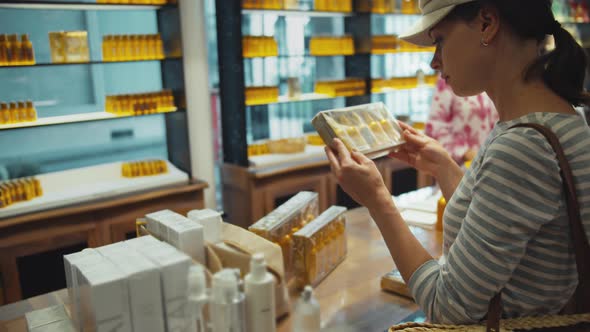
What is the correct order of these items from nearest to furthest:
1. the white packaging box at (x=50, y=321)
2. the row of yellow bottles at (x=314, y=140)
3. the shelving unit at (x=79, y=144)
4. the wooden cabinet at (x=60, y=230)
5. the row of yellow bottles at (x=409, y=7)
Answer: the white packaging box at (x=50, y=321) → the wooden cabinet at (x=60, y=230) → the shelving unit at (x=79, y=144) → the row of yellow bottles at (x=314, y=140) → the row of yellow bottles at (x=409, y=7)

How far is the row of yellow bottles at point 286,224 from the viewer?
4.96 feet

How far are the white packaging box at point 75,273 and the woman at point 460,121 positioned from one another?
2.79m

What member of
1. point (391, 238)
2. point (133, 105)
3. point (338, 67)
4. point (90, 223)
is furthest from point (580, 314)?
point (338, 67)

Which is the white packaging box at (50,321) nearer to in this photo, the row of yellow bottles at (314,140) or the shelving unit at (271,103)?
the shelving unit at (271,103)

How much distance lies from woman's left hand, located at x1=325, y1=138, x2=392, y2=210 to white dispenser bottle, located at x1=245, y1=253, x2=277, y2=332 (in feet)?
1.24

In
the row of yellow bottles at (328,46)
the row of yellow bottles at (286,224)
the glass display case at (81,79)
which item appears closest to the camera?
the row of yellow bottles at (286,224)

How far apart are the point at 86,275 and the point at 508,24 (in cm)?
99

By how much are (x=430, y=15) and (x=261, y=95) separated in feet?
10.9

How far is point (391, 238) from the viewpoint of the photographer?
1.23m

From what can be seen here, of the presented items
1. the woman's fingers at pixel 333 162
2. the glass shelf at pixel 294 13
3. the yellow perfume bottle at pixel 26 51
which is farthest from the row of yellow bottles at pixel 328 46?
the woman's fingers at pixel 333 162

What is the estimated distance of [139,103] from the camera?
12.4 ft

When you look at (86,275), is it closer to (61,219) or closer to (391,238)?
(391,238)

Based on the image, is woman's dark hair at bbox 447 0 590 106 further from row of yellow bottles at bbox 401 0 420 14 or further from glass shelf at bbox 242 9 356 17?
row of yellow bottles at bbox 401 0 420 14

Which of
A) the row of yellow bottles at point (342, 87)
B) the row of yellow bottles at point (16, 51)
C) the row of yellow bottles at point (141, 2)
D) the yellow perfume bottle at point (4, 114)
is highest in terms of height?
the row of yellow bottles at point (141, 2)
